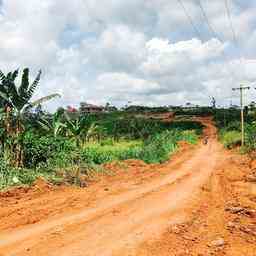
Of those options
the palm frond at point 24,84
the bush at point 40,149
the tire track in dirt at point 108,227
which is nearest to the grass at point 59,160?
the bush at point 40,149

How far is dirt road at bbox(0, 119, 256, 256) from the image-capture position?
31.0 ft

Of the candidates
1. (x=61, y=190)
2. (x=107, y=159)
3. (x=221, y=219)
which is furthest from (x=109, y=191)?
(x=107, y=159)

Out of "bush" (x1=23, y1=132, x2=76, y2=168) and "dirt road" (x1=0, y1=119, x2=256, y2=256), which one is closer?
"dirt road" (x1=0, y1=119, x2=256, y2=256)

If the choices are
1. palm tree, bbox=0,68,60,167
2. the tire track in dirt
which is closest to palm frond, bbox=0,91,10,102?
palm tree, bbox=0,68,60,167

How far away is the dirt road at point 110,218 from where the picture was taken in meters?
9.44

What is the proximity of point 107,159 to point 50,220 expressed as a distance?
1720 centimetres

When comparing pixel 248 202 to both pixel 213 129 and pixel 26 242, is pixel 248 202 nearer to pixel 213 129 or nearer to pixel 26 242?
pixel 26 242

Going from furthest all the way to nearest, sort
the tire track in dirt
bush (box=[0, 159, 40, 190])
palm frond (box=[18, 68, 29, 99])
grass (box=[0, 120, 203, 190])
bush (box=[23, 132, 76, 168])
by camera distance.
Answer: bush (box=[23, 132, 76, 168])
palm frond (box=[18, 68, 29, 99])
grass (box=[0, 120, 203, 190])
bush (box=[0, 159, 40, 190])
the tire track in dirt

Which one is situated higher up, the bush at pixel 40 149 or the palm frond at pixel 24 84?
the palm frond at pixel 24 84

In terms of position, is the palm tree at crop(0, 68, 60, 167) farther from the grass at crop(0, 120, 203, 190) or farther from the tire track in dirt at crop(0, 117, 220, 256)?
the tire track in dirt at crop(0, 117, 220, 256)

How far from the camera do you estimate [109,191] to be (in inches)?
702

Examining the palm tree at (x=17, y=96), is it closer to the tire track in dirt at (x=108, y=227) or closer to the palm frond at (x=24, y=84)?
the palm frond at (x=24, y=84)

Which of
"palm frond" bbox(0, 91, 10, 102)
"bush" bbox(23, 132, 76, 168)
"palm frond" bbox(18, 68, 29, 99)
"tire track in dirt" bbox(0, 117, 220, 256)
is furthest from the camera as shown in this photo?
"bush" bbox(23, 132, 76, 168)

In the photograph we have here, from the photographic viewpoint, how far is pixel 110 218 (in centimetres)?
1244
